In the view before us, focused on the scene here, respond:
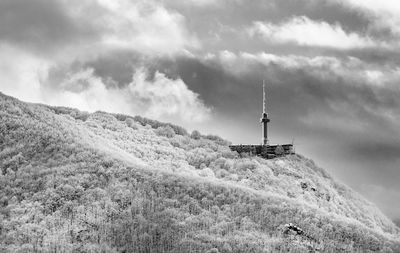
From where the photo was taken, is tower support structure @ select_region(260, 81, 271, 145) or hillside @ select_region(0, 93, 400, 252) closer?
hillside @ select_region(0, 93, 400, 252)

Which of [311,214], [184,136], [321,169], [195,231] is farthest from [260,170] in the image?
[195,231]

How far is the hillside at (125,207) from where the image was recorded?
4309 centimetres

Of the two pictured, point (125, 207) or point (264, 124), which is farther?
point (264, 124)

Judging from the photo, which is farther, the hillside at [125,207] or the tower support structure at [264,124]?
the tower support structure at [264,124]

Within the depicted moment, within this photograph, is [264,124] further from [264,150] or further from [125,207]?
[125,207]

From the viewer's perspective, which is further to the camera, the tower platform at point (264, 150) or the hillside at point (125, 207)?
the tower platform at point (264, 150)

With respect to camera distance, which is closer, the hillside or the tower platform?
the hillside

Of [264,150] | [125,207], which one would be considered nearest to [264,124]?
[264,150]

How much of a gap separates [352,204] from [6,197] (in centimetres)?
5642

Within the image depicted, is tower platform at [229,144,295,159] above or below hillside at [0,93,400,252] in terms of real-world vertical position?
above

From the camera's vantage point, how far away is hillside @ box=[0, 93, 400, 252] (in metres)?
43.1

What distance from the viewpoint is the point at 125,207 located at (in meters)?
48.8

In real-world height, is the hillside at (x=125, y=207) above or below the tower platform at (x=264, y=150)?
below

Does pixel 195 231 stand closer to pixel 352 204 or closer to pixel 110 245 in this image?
pixel 110 245
